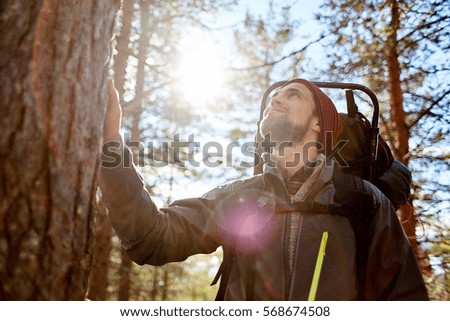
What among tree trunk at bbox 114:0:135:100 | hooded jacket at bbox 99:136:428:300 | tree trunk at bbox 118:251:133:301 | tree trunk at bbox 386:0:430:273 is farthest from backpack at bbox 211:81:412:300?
tree trunk at bbox 118:251:133:301

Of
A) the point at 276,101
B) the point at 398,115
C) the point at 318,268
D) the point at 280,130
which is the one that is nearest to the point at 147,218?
the point at 318,268

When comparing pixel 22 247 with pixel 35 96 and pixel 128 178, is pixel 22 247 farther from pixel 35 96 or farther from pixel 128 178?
pixel 128 178

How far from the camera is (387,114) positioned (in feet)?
23.2

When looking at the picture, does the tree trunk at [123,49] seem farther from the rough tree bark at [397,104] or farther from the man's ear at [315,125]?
the rough tree bark at [397,104]

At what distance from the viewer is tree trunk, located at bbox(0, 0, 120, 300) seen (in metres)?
1.47

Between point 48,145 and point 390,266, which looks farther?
point 390,266

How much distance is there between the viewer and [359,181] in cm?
286

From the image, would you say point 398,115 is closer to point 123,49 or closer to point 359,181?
point 359,181

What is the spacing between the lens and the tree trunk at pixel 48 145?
1.47 m

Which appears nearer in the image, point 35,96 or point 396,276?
point 35,96

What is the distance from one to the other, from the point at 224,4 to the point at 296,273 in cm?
731

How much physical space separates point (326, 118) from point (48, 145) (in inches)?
105

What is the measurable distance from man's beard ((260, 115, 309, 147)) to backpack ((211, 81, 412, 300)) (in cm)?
29
